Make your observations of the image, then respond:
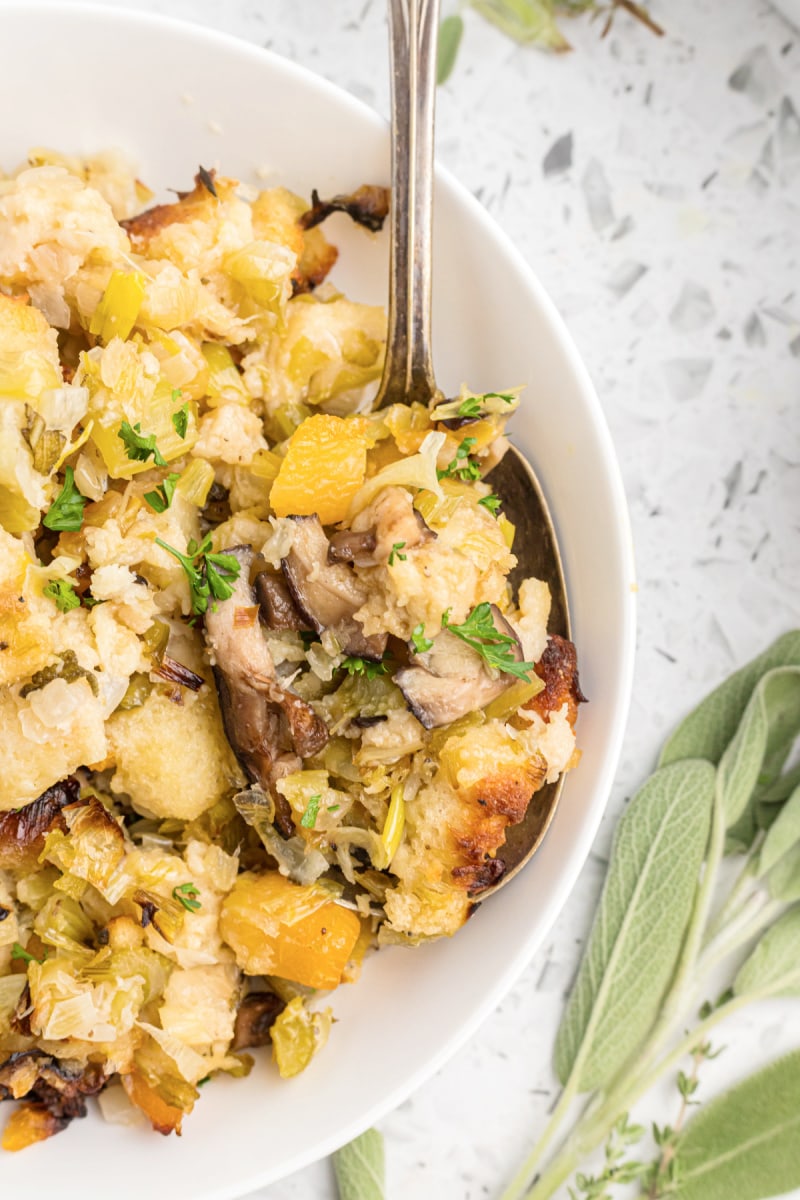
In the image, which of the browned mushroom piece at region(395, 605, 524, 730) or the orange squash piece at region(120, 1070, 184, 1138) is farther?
the orange squash piece at region(120, 1070, 184, 1138)

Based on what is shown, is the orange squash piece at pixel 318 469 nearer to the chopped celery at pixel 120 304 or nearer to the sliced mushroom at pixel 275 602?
the sliced mushroom at pixel 275 602

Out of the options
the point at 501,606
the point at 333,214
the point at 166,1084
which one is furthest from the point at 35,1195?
the point at 333,214

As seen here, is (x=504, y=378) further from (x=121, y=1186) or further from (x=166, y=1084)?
(x=121, y=1186)

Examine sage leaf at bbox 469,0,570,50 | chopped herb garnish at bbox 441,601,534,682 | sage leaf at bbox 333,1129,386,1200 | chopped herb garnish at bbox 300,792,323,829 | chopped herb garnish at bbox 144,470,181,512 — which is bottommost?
sage leaf at bbox 333,1129,386,1200

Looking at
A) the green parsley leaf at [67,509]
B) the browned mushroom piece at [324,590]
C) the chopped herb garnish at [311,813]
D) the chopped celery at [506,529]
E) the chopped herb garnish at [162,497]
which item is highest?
the chopped celery at [506,529]

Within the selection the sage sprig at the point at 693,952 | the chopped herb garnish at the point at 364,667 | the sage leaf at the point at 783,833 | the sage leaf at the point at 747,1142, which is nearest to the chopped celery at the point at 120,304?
the chopped herb garnish at the point at 364,667

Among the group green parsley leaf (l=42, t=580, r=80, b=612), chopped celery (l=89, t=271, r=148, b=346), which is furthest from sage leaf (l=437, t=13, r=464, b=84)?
green parsley leaf (l=42, t=580, r=80, b=612)

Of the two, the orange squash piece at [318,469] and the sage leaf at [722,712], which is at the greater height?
the orange squash piece at [318,469]

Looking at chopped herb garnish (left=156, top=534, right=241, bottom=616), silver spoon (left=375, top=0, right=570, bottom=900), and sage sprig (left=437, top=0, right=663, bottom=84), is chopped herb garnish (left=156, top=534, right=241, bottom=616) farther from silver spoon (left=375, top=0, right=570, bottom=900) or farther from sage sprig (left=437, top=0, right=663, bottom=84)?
sage sprig (left=437, top=0, right=663, bottom=84)
